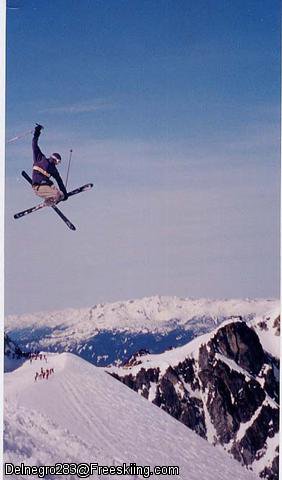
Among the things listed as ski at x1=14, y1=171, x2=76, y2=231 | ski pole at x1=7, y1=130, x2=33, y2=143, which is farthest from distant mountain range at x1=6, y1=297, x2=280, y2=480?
ski pole at x1=7, y1=130, x2=33, y2=143

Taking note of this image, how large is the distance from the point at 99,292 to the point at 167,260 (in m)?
0.30

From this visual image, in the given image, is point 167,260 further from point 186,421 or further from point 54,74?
point 54,74

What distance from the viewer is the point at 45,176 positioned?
3.09 metres

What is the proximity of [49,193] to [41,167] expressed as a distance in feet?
0.36

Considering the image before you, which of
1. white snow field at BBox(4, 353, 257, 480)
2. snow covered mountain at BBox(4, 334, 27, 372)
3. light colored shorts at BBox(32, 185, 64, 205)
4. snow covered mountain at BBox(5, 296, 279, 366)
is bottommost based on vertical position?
white snow field at BBox(4, 353, 257, 480)

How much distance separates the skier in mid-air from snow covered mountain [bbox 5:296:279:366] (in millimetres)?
470

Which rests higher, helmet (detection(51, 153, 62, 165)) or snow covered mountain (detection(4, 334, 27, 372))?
helmet (detection(51, 153, 62, 165))

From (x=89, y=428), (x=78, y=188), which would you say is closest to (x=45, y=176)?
(x=78, y=188)

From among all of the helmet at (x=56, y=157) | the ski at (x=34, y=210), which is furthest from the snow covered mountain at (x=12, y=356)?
the helmet at (x=56, y=157)

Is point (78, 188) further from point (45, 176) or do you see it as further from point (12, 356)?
point (12, 356)

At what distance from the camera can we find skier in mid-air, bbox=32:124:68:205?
3062 mm

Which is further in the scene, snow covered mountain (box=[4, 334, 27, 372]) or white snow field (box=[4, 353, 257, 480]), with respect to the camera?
snow covered mountain (box=[4, 334, 27, 372])

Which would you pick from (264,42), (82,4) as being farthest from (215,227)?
(82,4)

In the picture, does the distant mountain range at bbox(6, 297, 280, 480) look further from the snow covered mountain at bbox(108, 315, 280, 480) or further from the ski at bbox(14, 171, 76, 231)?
the ski at bbox(14, 171, 76, 231)
